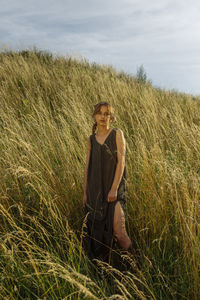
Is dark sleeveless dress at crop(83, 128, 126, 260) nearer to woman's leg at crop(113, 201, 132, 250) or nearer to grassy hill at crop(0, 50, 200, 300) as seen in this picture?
woman's leg at crop(113, 201, 132, 250)

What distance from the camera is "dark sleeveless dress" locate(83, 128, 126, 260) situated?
2275 mm

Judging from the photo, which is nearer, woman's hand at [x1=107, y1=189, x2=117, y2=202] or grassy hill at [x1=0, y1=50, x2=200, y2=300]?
grassy hill at [x1=0, y1=50, x2=200, y2=300]

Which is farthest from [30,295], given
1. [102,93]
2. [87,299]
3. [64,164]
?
[102,93]

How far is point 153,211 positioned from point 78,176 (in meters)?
0.97

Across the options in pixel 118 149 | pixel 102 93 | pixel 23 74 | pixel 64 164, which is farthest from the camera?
pixel 23 74

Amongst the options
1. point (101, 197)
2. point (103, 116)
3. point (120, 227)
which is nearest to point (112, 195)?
point (101, 197)

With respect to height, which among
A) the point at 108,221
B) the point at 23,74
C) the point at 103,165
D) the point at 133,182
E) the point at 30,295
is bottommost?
the point at 30,295

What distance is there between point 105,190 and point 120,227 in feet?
1.01

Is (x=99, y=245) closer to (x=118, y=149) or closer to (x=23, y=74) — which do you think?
(x=118, y=149)

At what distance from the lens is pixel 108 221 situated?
2.28 m

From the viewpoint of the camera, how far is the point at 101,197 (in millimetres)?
2277

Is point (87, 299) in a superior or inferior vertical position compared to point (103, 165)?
inferior

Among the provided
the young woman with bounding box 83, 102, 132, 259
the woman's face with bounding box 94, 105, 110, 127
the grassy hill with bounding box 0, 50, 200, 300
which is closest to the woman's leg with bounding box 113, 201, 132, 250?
the young woman with bounding box 83, 102, 132, 259

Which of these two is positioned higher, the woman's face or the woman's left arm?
the woman's face
